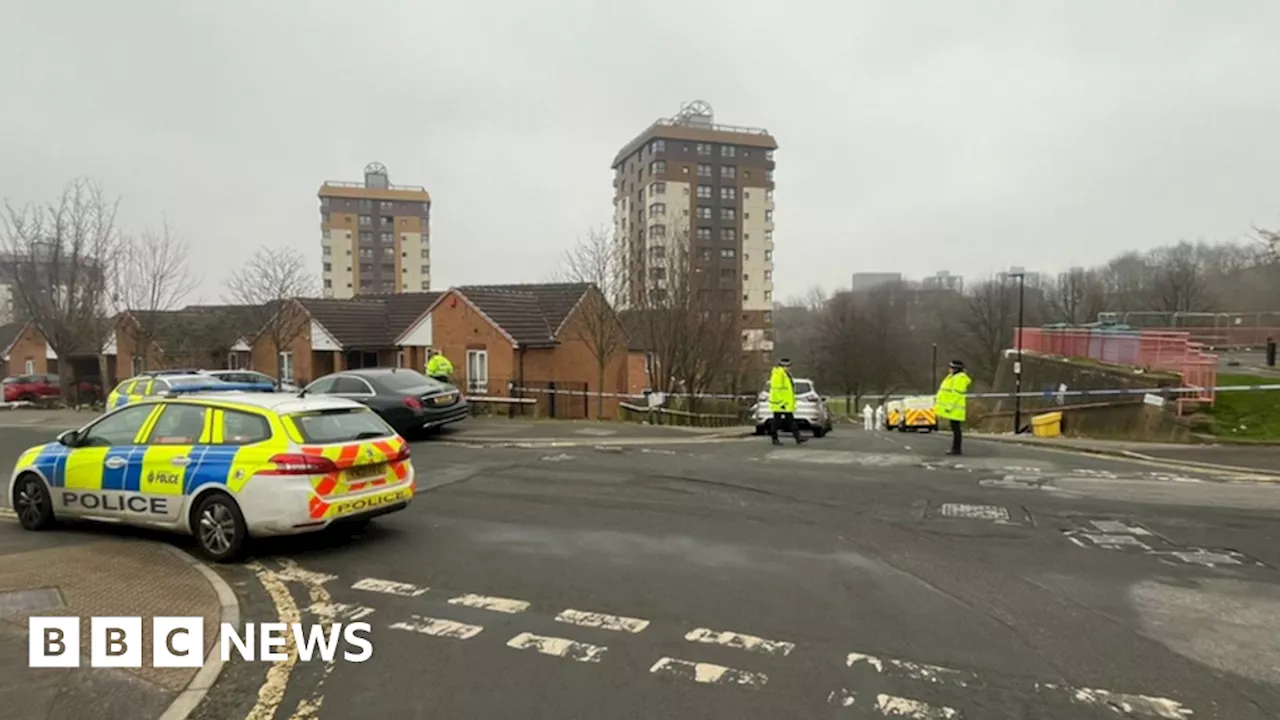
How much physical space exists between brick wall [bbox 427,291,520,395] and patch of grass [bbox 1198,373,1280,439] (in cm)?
1930

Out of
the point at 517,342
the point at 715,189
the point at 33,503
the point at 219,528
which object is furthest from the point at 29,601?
the point at 715,189

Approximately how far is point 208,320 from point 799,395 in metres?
33.2

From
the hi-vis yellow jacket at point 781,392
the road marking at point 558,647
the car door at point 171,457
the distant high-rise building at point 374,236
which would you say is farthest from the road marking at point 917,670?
the distant high-rise building at point 374,236

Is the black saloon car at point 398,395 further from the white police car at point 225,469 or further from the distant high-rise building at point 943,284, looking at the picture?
the distant high-rise building at point 943,284

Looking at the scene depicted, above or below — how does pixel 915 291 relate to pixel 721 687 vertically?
above

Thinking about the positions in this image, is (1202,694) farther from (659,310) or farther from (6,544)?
(659,310)

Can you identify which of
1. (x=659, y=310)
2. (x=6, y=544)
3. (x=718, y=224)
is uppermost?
(x=718, y=224)

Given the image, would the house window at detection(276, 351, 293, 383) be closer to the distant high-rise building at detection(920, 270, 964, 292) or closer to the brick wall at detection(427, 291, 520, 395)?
the brick wall at detection(427, 291, 520, 395)

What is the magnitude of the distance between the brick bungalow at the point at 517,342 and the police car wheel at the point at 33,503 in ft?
56.7

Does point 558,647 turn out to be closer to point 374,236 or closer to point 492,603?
point 492,603

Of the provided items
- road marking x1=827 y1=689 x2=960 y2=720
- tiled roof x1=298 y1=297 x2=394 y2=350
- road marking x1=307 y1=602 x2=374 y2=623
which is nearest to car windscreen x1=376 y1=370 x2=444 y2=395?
road marking x1=307 y1=602 x2=374 y2=623

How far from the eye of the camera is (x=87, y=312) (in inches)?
1300

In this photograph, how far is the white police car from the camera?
7070mm

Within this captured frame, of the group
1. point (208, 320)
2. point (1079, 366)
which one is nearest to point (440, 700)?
point (1079, 366)
